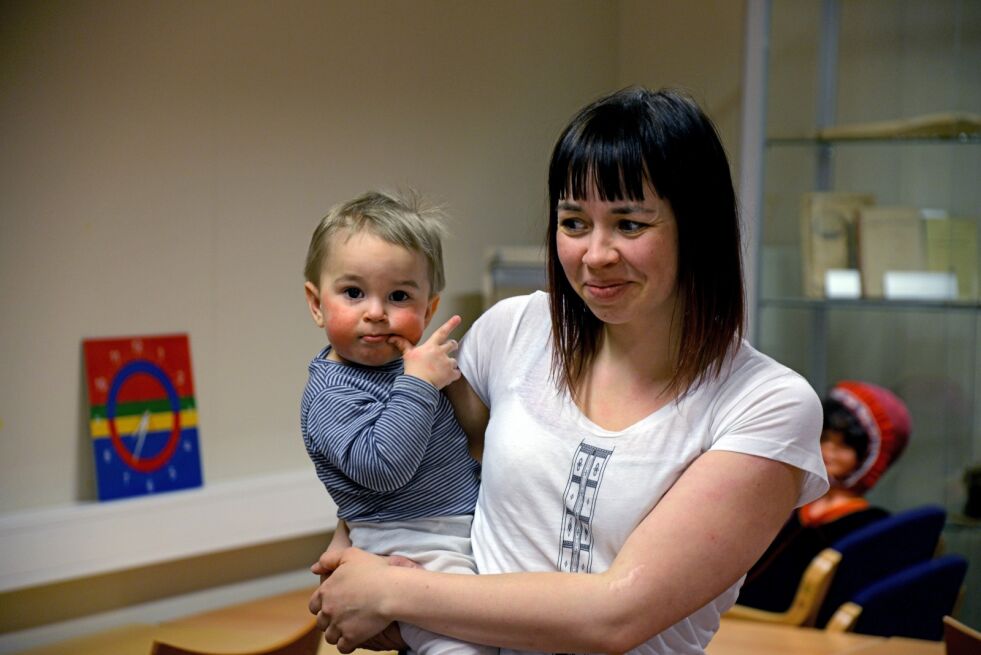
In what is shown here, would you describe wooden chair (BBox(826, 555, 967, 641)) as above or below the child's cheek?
below

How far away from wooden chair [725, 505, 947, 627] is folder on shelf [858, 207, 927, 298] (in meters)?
1.02

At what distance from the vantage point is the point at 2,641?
2871 millimetres

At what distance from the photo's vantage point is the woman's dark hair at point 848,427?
3465 mm

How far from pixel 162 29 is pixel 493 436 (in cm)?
209

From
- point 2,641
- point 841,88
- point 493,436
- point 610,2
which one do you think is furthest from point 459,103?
point 493,436

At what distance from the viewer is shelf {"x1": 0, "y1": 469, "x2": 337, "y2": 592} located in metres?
2.83

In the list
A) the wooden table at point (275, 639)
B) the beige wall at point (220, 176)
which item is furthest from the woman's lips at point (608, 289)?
the beige wall at point (220, 176)

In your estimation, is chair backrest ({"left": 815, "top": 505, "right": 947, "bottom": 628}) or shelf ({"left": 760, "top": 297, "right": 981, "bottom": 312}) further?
shelf ({"left": 760, "top": 297, "right": 981, "bottom": 312})

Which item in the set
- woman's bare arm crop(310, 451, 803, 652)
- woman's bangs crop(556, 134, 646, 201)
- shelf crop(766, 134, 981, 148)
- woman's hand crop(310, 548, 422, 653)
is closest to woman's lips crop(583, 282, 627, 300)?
woman's bangs crop(556, 134, 646, 201)

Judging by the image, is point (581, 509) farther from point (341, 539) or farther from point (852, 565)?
point (852, 565)

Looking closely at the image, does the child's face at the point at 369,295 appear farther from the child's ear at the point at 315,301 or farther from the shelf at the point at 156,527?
the shelf at the point at 156,527

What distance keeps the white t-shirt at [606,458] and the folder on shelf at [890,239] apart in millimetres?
2655

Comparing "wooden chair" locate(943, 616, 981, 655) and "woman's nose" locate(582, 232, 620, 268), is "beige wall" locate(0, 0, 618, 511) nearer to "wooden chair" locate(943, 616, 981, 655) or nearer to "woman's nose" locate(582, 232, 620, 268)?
"woman's nose" locate(582, 232, 620, 268)

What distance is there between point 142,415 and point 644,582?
215 cm
